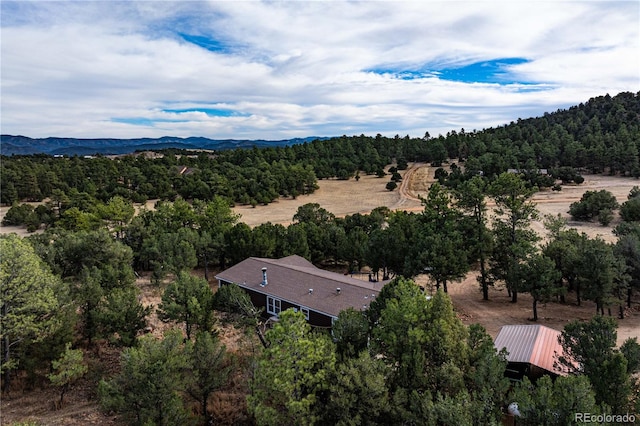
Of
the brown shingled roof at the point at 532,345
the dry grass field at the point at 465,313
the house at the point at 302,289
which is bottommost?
the dry grass field at the point at 465,313

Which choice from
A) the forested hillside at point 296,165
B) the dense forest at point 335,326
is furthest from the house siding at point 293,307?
the forested hillside at point 296,165

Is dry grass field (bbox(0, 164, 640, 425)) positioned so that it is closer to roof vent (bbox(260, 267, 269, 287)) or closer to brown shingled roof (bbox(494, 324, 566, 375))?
roof vent (bbox(260, 267, 269, 287))

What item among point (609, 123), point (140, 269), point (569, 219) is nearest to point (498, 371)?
point (140, 269)

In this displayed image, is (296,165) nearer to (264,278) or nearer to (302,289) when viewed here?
(264,278)

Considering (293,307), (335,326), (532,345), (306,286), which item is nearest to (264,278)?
(306,286)

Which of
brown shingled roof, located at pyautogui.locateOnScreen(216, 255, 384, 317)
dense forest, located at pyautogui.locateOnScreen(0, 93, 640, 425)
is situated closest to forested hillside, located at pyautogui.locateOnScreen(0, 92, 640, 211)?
dense forest, located at pyautogui.locateOnScreen(0, 93, 640, 425)

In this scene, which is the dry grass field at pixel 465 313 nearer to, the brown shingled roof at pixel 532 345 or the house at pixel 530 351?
the brown shingled roof at pixel 532 345
